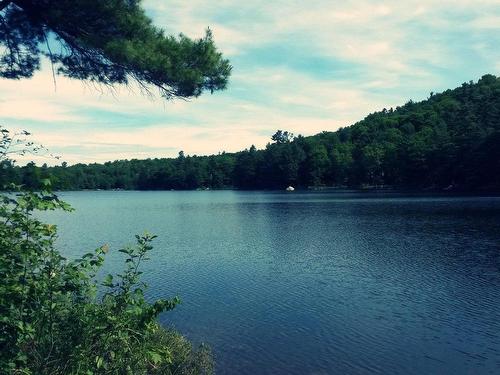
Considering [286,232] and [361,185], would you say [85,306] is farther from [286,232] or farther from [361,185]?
[361,185]

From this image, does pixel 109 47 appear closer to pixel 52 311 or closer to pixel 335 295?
pixel 52 311

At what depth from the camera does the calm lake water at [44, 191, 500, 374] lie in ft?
52.1

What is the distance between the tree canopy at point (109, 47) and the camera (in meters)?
11.5

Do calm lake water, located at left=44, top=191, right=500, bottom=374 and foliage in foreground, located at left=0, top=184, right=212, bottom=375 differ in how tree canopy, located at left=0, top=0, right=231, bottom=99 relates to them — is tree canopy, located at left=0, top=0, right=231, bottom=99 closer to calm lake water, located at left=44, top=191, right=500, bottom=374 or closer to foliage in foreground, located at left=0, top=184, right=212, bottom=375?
foliage in foreground, located at left=0, top=184, right=212, bottom=375

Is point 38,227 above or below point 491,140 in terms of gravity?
below

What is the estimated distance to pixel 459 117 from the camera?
509ft

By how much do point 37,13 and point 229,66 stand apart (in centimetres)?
527

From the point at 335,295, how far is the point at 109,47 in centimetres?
1777

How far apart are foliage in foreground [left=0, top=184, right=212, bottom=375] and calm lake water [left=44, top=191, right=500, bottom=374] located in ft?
21.6

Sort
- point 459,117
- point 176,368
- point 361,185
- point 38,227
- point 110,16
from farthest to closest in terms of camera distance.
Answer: point 361,185
point 459,117
point 176,368
point 110,16
point 38,227

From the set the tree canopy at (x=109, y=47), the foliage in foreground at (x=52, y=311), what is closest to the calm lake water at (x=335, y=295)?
the foliage in foreground at (x=52, y=311)

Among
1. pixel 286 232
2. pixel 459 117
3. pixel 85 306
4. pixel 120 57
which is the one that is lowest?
pixel 286 232

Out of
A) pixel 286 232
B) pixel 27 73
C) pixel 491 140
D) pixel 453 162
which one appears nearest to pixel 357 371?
pixel 27 73

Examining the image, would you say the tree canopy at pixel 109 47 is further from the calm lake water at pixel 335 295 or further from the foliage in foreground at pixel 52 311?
the calm lake water at pixel 335 295
